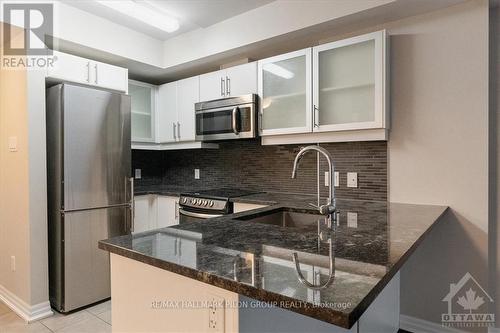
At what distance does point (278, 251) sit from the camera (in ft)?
3.58

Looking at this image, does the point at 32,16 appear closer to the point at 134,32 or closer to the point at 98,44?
the point at 98,44

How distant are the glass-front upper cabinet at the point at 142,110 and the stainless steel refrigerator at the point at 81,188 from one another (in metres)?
0.63

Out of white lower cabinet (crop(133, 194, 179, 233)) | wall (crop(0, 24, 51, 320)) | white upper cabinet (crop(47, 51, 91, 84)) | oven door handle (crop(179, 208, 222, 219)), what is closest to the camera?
wall (crop(0, 24, 51, 320))

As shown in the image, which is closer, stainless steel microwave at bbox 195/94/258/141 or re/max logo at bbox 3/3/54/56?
re/max logo at bbox 3/3/54/56

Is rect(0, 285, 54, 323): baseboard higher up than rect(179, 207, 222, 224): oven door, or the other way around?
rect(179, 207, 222, 224): oven door

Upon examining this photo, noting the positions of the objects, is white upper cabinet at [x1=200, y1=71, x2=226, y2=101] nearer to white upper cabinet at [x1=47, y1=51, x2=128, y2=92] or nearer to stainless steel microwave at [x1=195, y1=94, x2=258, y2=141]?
stainless steel microwave at [x1=195, y1=94, x2=258, y2=141]

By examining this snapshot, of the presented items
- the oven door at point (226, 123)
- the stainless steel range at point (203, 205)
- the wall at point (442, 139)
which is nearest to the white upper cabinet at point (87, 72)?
the oven door at point (226, 123)

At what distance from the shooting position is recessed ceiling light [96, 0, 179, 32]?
222cm

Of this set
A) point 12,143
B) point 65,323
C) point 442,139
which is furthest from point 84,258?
point 442,139

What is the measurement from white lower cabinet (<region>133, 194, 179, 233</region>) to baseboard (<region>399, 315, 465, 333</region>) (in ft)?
6.98

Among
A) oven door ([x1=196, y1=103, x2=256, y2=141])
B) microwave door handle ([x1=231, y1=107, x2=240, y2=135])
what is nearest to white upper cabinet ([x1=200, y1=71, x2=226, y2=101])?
oven door ([x1=196, y1=103, x2=256, y2=141])

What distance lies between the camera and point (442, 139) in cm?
215

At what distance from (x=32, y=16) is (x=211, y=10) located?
136 centimetres

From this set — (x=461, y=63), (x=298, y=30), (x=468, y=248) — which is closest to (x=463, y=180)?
(x=468, y=248)
